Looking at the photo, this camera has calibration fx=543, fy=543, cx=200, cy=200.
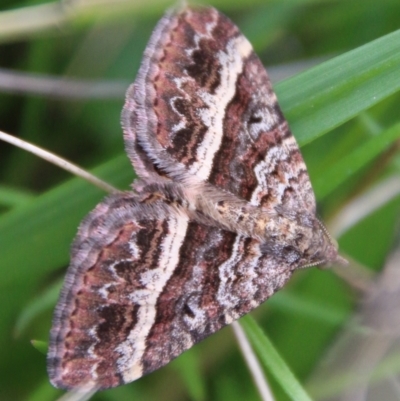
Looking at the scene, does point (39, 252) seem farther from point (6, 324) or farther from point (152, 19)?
point (152, 19)

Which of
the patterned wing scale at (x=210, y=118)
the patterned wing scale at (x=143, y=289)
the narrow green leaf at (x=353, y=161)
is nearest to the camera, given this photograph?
the patterned wing scale at (x=143, y=289)

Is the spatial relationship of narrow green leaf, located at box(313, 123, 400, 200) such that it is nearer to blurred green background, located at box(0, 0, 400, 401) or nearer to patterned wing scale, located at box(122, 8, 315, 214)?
blurred green background, located at box(0, 0, 400, 401)

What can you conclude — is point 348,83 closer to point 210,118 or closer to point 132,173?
point 210,118

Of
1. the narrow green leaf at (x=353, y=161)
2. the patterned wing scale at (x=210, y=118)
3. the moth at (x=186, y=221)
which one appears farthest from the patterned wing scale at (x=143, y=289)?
the narrow green leaf at (x=353, y=161)

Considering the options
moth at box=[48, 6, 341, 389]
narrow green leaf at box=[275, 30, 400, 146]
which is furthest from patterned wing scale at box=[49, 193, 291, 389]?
narrow green leaf at box=[275, 30, 400, 146]

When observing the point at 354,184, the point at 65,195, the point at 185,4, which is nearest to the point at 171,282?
the point at 65,195

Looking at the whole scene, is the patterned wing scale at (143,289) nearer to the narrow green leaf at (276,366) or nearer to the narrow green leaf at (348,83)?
the narrow green leaf at (276,366)
